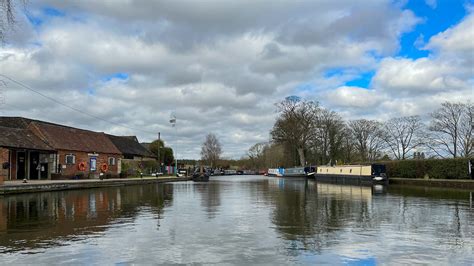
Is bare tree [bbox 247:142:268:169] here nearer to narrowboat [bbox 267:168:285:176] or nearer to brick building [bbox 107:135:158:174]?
narrowboat [bbox 267:168:285:176]

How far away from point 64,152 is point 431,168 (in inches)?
1462

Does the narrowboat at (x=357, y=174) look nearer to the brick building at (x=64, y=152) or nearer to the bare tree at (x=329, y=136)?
the bare tree at (x=329, y=136)

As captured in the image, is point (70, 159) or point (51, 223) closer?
point (51, 223)

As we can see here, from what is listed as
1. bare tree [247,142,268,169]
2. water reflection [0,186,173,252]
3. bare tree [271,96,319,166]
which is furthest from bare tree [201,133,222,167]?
water reflection [0,186,173,252]

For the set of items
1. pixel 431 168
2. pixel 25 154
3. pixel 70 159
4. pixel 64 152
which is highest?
pixel 64 152

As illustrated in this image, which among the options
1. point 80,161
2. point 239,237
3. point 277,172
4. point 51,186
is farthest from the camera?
point 277,172

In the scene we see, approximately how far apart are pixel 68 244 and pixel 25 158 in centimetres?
3548

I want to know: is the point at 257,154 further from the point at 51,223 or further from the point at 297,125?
the point at 51,223

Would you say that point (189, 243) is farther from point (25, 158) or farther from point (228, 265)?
point (25, 158)

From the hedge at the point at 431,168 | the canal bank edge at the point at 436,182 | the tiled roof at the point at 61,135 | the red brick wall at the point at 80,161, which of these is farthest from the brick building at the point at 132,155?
the canal bank edge at the point at 436,182

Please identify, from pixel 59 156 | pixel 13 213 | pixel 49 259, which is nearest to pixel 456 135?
pixel 59 156

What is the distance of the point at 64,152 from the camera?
155ft

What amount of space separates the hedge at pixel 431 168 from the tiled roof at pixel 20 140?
3695 cm

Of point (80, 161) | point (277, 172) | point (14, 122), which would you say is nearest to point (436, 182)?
point (80, 161)
